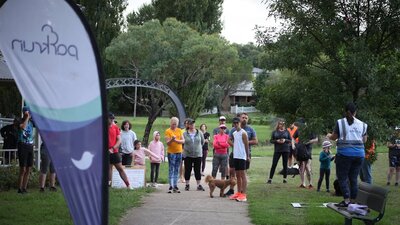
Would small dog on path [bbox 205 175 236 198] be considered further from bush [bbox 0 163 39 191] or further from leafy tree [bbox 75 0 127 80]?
leafy tree [bbox 75 0 127 80]

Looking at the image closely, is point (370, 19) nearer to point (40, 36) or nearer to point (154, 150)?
point (154, 150)

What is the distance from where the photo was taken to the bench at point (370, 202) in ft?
26.2

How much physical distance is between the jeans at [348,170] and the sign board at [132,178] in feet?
19.2

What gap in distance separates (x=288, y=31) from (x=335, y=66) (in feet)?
5.00

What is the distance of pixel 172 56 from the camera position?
40.4 meters

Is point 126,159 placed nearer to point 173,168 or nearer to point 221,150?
point 173,168

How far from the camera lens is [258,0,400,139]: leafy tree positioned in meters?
12.4

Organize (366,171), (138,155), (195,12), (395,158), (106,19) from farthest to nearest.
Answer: (195,12) → (106,19) → (395,158) → (138,155) → (366,171)

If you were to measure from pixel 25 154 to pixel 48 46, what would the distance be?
6686mm

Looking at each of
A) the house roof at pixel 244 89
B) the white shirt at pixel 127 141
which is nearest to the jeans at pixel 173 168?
the white shirt at pixel 127 141

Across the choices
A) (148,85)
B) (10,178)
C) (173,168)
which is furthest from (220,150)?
(148,85)

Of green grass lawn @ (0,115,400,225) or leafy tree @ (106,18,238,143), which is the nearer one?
green grass lawn @ (0,115,400,225)

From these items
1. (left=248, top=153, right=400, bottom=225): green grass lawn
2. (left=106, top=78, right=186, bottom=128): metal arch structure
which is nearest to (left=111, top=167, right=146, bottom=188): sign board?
(left=248, top=153, right=400, bottom=225): green grass lawn

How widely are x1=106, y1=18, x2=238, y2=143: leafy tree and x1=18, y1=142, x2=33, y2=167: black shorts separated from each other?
27320 millimetres
